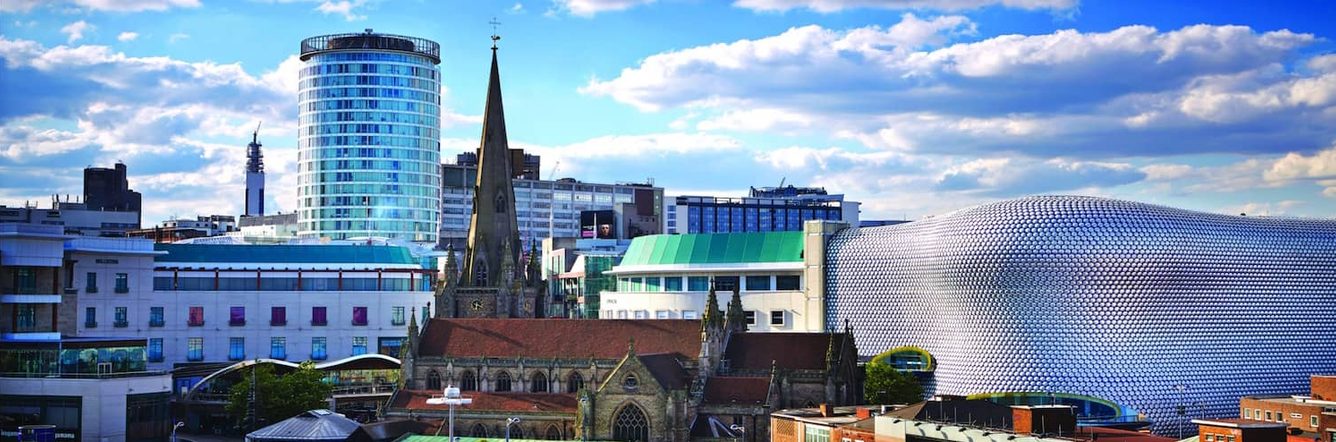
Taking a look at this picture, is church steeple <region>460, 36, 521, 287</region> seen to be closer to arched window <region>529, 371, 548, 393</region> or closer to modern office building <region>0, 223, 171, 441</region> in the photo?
arched window <region>529, 371, 548, 393</region>

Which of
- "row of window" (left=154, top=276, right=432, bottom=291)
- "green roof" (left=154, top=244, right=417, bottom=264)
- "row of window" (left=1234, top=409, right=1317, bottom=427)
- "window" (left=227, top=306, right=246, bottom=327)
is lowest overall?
"row of window" (left=1234, top=409, right=1317, bottom=427)

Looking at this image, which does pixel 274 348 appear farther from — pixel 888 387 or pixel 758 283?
pixel 888 387

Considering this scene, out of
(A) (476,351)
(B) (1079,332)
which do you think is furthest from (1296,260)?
(A) (476,351)

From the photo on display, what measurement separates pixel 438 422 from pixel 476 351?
275 inches

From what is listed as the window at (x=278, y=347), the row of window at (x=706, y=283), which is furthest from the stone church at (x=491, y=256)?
the row of window at (x=706, y=283)

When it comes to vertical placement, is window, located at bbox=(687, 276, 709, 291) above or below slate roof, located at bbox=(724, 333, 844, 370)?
above

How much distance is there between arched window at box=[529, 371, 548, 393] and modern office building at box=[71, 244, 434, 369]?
1769 inches

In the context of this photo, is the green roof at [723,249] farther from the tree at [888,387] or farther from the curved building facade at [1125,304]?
the tree at [888,387]

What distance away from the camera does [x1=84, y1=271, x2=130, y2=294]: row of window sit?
133m

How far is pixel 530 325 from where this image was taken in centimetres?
11662

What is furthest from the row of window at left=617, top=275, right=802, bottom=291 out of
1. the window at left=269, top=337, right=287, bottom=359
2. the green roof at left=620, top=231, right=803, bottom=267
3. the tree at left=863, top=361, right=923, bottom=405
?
the window at left=269, top=337, right=287, bottom=359

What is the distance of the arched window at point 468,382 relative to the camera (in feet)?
380

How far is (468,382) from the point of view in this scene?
11594 centimetres

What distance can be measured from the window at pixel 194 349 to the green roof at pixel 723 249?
50.8 metres
